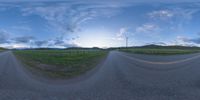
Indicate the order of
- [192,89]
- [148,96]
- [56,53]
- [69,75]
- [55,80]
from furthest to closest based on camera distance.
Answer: [56,53] → [69,75] → [55,80] → [192,89] → [148,96]

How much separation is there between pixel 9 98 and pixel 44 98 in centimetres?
81

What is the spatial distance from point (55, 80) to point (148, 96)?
428 cm

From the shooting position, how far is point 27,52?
27422 millimetres

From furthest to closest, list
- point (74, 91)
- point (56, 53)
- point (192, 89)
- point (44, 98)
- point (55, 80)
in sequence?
point (56, 53)
point (55, 80)
point (192, 89)
point (74, 91)
point (44, 98)

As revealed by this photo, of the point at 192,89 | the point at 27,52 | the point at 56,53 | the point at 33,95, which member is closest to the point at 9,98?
the point at 33,95

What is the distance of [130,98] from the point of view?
32.0 ft

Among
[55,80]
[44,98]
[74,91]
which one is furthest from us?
[55,80]

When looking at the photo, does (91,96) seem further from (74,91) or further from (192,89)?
(192,89)

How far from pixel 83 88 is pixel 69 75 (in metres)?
3.67

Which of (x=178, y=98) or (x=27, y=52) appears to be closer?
(x=178, y=98)

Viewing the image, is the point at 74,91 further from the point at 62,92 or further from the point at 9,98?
the point at 9,98

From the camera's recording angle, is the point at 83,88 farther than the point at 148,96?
Yes

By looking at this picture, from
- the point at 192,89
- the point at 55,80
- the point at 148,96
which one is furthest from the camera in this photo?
the point at 55,80

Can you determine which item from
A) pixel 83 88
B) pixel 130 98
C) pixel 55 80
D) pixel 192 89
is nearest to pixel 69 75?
pixel 55 80
